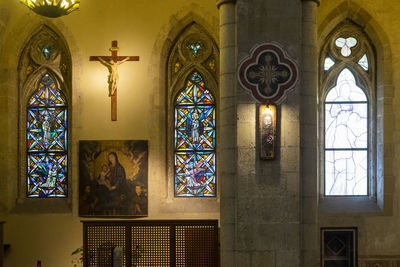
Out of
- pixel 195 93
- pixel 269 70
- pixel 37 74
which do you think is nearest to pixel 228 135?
pixel 269 70

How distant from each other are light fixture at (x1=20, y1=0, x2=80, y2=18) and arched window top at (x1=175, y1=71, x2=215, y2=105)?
12.5ft

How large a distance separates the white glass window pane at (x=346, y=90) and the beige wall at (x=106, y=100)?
2353 mm

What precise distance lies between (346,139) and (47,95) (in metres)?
5.45

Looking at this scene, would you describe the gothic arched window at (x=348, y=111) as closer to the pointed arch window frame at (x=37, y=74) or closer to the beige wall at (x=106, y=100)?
the beige wall at (x=106, y=100)

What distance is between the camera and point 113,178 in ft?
32.3

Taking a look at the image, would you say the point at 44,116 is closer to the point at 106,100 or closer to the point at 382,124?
the point at 106,100

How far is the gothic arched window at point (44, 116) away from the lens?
10305 mm

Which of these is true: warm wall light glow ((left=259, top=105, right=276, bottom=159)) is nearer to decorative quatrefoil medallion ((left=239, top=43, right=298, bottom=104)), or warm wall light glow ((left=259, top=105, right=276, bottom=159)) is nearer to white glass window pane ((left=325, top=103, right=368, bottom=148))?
decorative quatrefoil medallion ((left=239, top=43, right=298, bottom=104))

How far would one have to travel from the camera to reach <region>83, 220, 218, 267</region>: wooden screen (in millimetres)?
7809

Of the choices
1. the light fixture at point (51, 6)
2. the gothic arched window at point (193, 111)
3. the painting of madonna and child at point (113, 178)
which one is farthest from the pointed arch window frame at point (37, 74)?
the light fixture at point (51, 6)

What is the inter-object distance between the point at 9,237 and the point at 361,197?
6.18m

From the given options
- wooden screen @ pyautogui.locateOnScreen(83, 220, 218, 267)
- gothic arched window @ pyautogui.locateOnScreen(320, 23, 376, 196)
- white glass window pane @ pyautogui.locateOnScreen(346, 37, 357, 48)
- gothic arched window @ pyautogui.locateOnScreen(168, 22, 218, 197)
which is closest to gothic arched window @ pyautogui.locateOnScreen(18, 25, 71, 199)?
gothic arched window @ pyautogui.locateOnScreen(168, 22, 218, 197)

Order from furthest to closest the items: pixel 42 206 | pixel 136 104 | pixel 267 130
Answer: pixel 42 206 → pixel 136 104 → pixel 267 130

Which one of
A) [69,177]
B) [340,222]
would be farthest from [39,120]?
[340,222]
